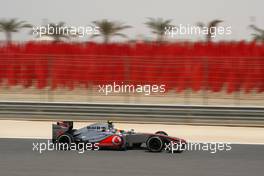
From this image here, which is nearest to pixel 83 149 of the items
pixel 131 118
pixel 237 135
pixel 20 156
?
pixel 20 156

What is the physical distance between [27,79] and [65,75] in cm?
167

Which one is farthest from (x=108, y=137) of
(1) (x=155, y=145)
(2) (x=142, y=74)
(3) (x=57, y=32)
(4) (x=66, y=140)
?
(3) (x=57, y=32)

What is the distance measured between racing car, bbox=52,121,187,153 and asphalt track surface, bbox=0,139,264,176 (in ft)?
0.51

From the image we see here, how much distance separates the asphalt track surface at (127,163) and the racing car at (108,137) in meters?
0.16

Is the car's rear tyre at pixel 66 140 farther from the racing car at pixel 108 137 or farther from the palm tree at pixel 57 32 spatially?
the palm tree at pixel 57 32

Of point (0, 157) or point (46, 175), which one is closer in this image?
point (46, 175)

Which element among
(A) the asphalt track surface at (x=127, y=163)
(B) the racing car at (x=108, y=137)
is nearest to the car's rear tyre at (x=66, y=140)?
(B) the racing car at (x=108, y=137)

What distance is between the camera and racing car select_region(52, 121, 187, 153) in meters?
9.92

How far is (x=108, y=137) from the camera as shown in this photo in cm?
1002

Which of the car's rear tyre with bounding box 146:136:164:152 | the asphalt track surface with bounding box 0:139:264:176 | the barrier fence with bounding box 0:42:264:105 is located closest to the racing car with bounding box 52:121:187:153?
the car's rear tyre with bounding box 146:136:164:152

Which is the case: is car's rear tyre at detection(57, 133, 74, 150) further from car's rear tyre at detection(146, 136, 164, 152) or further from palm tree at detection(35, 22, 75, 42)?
palm tree at detection(35, 22, 75, 42)

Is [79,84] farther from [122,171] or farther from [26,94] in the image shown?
[122,171]

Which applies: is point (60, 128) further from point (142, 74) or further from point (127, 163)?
point (142, 74)

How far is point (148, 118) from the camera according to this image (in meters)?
15.8
